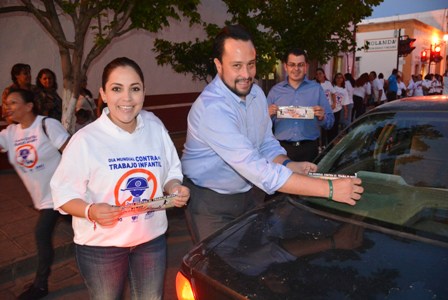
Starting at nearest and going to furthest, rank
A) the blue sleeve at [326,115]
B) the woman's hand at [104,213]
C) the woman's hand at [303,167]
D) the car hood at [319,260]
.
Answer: the car hood at [319,260] < the woman's hand at [104,213] < the woman's hand at [303,167] < the blue sleeve at [326,115]

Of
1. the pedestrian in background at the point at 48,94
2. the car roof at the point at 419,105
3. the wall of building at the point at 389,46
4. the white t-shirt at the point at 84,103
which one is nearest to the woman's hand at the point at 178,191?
the car roof at the point at 419,105

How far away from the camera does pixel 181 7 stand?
5266 millimetres

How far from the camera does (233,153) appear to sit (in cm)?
217

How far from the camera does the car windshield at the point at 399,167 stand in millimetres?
2033

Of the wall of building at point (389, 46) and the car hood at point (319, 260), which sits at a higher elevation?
the wall of building at point (389, 46)

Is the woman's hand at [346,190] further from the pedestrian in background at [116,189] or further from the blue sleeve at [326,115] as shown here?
the blue sleeve at [326,115]

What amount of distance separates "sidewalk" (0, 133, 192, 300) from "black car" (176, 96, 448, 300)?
1.77 meters

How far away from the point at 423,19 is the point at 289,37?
3964 cm

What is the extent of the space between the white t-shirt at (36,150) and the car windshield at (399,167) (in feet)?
6.85

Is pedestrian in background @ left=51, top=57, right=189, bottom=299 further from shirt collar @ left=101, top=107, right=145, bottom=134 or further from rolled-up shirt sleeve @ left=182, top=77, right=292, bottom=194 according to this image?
rolled-up shirt sleeve @ left=182, top=77, right=292, bottom=194

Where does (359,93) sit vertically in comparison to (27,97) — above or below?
below

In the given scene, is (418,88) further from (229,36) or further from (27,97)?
(27,97)

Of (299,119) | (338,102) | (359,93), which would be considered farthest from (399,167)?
(359,93)

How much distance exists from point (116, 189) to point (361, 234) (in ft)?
3.91
